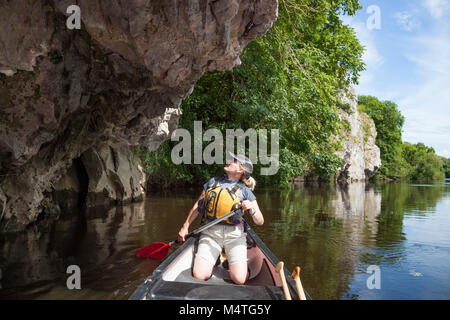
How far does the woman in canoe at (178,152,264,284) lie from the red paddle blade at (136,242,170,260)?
4.81ft

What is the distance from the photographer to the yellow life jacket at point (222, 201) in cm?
382

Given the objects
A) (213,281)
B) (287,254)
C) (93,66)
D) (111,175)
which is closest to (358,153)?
(111,175)

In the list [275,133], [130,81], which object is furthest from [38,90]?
[275,133]

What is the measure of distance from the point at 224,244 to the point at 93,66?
4612 millimetres

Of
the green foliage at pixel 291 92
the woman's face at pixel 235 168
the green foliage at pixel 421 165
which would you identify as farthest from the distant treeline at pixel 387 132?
the woman's face at pixel 235 168

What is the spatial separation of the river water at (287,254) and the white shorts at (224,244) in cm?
129

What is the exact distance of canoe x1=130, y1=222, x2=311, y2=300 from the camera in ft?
8.80

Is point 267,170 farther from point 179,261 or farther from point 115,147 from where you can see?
point 179,261

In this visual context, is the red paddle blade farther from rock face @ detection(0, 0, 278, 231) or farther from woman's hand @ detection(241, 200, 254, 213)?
rock face @ detection(0, 0, 278, 231)

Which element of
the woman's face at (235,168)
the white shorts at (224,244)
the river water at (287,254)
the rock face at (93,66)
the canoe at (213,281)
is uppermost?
the rock face at (93,66)

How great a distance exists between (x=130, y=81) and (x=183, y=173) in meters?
10.4

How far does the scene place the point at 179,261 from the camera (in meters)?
3.62

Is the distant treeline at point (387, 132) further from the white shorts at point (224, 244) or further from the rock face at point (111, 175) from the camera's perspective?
the white shorts at point (224, 244)

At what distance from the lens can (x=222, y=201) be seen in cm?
386
